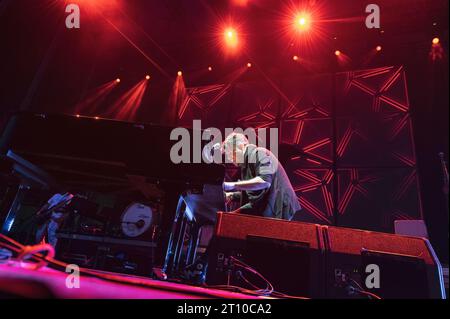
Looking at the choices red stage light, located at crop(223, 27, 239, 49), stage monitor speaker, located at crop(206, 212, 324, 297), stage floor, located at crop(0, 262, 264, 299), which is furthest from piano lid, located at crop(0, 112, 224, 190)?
red stage light, located at crop(223, 27, 239, 49)

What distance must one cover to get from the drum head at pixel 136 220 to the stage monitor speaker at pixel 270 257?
2269 mm

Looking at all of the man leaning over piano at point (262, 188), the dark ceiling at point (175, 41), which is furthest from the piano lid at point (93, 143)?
the dark ceiling at point (175, 41)

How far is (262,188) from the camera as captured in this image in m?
2.63

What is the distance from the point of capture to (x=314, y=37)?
659 centimetres

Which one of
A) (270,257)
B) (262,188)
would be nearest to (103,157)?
(262,188)

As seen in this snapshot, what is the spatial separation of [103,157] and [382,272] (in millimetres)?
2326

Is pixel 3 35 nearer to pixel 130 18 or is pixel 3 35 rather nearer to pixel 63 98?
pixel 63 98

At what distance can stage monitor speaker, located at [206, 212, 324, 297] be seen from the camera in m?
1.76

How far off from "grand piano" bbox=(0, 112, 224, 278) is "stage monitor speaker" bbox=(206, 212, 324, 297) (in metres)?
0.76

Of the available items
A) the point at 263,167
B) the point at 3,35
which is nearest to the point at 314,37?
the point at 263,167

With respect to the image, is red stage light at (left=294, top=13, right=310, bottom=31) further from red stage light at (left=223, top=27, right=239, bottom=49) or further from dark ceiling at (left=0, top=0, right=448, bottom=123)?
red stage light at (left=223, top=27, right=239, bottom=49)

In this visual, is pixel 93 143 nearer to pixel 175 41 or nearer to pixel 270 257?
pixel 270 257

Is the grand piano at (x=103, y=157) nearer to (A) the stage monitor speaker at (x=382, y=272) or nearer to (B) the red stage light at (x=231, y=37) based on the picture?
(A) the stage monitor speaker at (x=382, y=272)
